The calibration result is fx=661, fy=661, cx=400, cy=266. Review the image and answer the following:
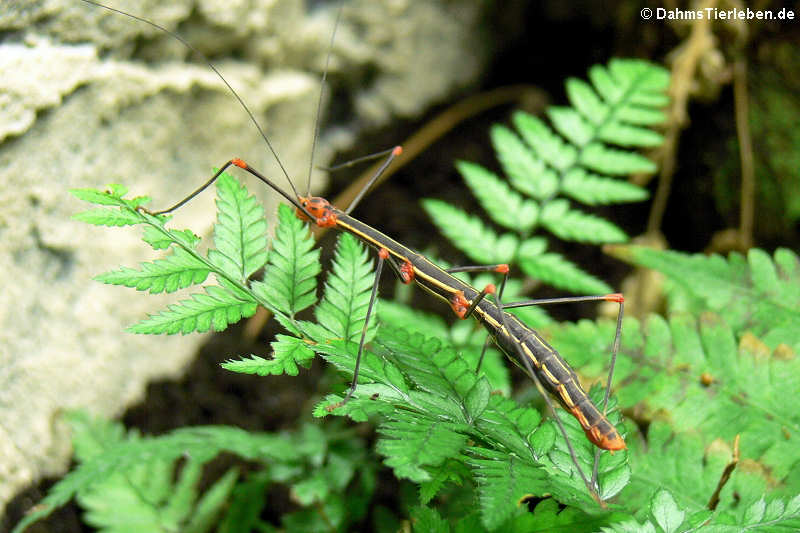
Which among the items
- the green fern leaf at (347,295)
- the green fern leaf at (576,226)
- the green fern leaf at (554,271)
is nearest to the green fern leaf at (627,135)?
the green fern leaf at (576,226)

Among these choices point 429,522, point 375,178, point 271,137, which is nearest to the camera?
point 429,522

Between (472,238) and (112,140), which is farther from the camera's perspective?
(472,238)

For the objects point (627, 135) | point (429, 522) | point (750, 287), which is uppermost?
point (627, 135)

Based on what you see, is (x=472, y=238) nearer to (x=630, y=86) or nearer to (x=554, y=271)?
(x=554, y=271)

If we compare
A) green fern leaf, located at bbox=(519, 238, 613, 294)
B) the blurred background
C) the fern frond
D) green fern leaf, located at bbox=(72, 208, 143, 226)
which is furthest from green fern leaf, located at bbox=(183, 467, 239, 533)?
green fern leaf, located at bbox=(519, 238, 613, 294)

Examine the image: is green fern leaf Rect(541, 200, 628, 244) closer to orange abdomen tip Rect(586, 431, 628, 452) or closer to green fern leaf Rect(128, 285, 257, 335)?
orange abdomen tip Rect(586, 431, 628, 452)

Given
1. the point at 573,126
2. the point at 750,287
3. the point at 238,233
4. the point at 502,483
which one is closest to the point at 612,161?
the point at 573,126

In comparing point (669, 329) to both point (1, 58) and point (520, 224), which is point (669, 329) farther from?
point (1, 58)
